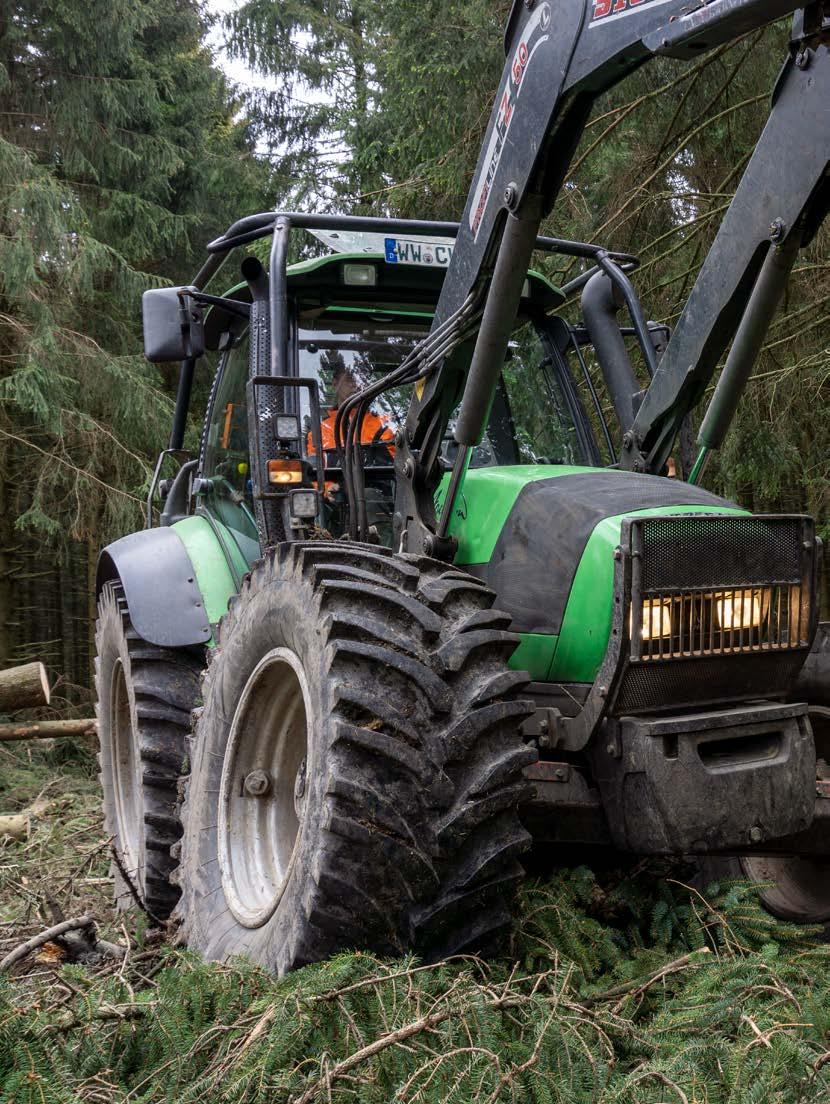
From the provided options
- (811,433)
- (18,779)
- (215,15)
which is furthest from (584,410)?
(215,15)

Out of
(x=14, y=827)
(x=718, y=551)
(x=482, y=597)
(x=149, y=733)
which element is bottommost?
(x=14, y=827)

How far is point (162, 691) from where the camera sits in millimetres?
4809

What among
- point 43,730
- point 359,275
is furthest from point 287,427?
point 43,730

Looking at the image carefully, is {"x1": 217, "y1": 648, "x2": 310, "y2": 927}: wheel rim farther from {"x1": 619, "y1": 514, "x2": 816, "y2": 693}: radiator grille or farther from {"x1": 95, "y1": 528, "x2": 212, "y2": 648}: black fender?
{"x1": 619, "y1": 514, "x2": 816, "y2": 693}: radiator grille

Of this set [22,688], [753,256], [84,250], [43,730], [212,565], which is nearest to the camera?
[753,256]

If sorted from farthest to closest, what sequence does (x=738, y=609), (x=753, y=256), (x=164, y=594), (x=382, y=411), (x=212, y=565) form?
1. (x=212, y=565)
2. (x=164, y=594)
3. (x=382, y=411)
4. (x=753, y=256)
5. (x=738, y=609)

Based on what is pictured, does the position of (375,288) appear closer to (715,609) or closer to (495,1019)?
(715,609)

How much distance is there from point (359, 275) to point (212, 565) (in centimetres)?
136

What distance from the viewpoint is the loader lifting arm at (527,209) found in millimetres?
2996

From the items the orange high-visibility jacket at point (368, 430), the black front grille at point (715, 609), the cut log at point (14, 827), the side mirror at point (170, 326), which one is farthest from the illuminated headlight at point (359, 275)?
the cut log at point (14, 827)

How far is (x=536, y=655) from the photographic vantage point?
370 cm

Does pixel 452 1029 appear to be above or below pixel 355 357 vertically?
below

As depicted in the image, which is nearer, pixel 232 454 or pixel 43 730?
pixel 232 454

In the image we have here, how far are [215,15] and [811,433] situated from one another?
10916mm
